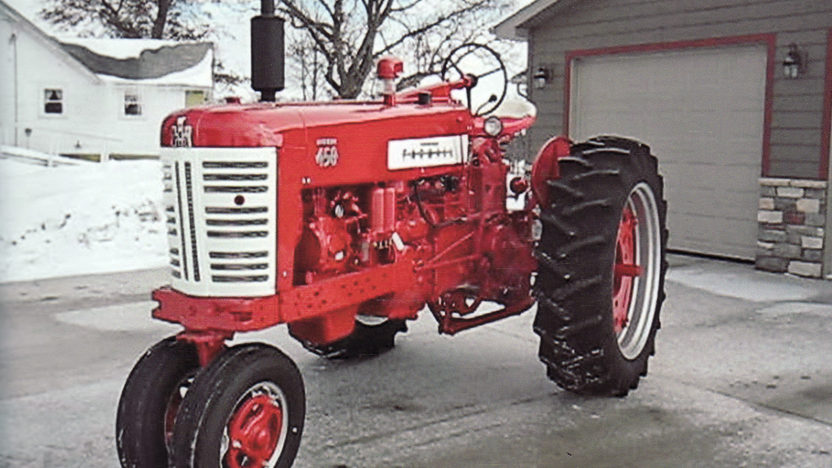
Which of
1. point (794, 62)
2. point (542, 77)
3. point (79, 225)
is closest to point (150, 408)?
point (794, 62)

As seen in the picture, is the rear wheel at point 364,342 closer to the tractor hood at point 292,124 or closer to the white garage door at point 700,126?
the tractor hood at point 292,124

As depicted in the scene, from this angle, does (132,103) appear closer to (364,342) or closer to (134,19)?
(134,19)

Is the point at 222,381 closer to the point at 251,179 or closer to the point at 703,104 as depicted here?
the point at 251,179

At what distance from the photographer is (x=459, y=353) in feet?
18.6

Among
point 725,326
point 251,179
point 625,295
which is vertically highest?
point 251,179

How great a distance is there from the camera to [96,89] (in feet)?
85.5

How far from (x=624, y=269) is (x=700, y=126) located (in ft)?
16.8

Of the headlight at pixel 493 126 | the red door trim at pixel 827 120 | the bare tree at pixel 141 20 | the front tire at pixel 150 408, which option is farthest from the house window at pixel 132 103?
the front tire at pixel 150 408

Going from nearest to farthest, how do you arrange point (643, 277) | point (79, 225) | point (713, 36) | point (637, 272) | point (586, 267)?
point (586, 267)
point (637, 272)
point (643, 277)
point (713, 36)
point (79, 225)

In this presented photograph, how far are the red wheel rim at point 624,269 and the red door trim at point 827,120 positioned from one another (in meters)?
4.00

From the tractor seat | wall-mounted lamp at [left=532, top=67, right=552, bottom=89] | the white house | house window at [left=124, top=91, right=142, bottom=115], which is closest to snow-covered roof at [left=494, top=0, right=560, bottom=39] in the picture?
wall-mounted lamp at [left=532, top=67, right=552, bottom=89]

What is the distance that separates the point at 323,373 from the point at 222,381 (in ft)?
6.32

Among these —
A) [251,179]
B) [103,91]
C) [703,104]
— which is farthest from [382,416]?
[103,91]

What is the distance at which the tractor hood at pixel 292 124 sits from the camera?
3.40 metres
